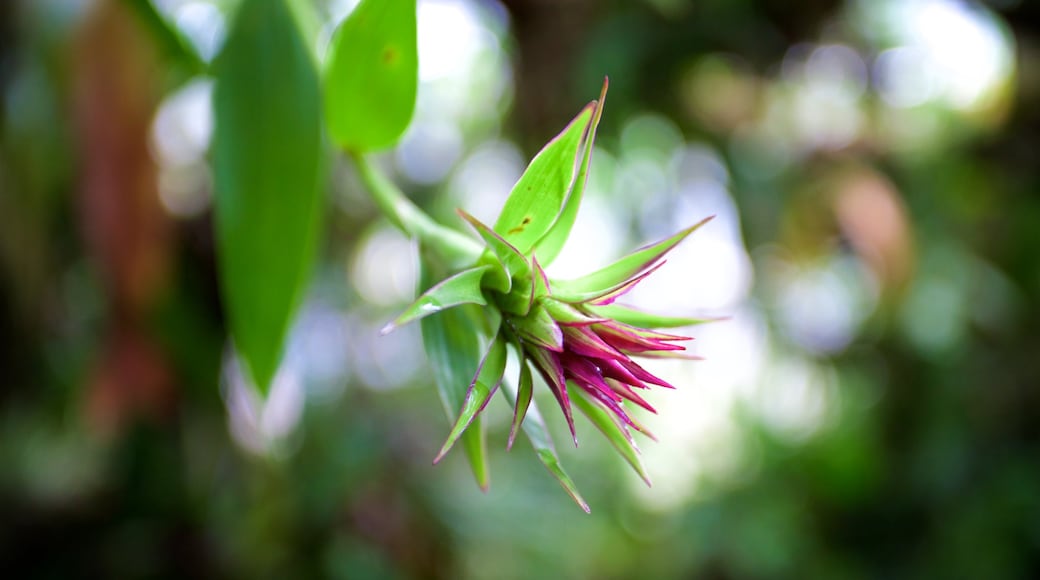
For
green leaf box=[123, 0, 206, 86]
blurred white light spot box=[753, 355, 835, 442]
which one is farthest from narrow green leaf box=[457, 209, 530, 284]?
blurred white light spot box=[753, 355, 835, 442]

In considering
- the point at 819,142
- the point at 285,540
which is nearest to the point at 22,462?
the point at 285,540

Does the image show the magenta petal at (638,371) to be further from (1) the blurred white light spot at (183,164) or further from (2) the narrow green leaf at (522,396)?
(1) the blurred white light spot at (183,164)

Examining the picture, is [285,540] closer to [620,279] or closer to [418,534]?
[418,534]

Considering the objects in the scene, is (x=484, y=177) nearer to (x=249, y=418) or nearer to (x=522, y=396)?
(x=249, y=418)

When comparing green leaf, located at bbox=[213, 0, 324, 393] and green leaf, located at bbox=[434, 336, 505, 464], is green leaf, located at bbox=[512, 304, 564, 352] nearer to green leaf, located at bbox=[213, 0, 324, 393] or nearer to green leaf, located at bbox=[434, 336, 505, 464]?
green leaf, located at bbox=[434, 336, 505, 464]

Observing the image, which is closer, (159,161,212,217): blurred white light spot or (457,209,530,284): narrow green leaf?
(457,209,530,284): narrow green leaf
